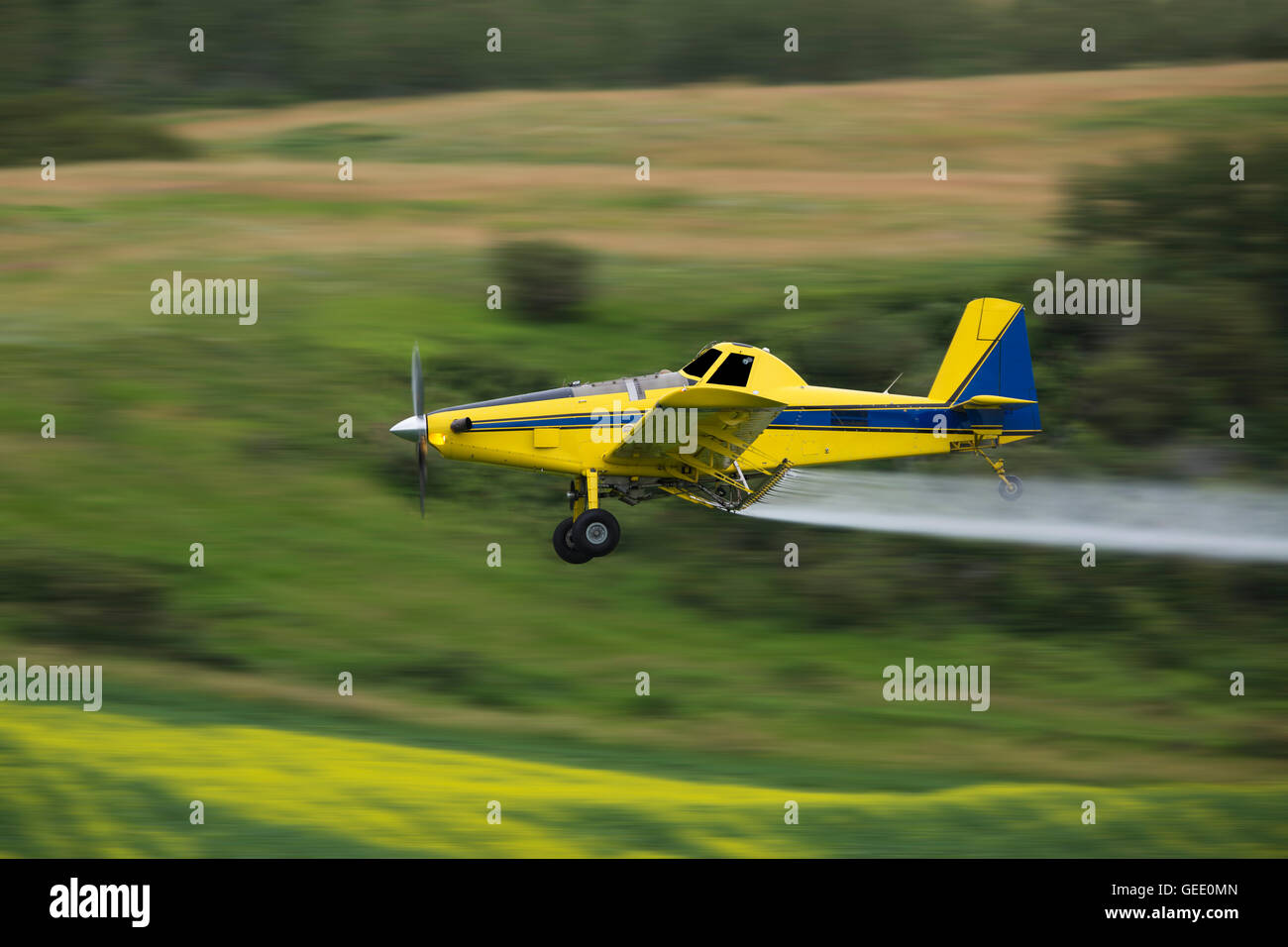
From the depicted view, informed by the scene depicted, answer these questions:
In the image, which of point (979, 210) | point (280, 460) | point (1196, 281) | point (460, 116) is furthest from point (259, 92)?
point (1196, 281)

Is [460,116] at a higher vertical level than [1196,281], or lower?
higher

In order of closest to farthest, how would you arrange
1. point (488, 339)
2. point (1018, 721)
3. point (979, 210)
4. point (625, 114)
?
point (1018, 721)
point (488, 339)
point (979, 210)
point (625, 114)

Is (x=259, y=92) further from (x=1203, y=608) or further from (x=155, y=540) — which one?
(x=1203, y=608)

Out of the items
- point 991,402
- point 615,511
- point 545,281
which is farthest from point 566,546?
point 545,281

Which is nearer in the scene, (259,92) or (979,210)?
(979,210)

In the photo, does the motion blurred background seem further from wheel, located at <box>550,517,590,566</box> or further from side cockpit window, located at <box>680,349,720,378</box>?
side cockpit window, located at <box>680,349,720,378</box>

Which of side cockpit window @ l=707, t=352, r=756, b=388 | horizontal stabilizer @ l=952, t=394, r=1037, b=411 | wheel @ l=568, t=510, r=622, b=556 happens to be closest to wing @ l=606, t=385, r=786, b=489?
side cockpit window @ l=707, t=352, r=756, b=388

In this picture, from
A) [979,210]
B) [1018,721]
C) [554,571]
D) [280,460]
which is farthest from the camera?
[979,210]
